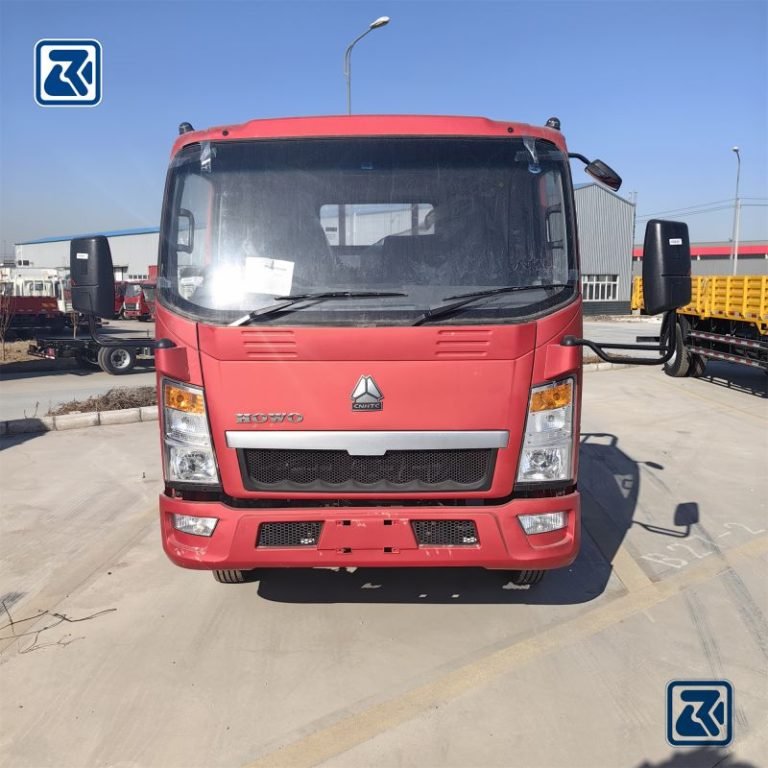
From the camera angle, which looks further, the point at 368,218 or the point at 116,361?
the point at 116,361

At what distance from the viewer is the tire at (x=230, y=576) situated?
4.27m

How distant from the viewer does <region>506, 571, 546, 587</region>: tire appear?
416 centimetres

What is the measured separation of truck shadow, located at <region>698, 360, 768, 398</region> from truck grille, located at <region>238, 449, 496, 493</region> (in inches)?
398

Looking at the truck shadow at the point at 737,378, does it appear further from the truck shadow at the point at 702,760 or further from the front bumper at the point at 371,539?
the truck shadow at the point at 702,760

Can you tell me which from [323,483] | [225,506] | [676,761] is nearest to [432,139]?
[323,483]

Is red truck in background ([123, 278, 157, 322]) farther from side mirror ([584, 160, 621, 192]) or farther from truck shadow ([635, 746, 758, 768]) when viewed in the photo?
truck shadow ([635, 746, 758, 768])

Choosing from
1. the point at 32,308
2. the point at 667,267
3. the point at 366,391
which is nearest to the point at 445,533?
the point at 366,391

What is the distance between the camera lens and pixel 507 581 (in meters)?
4.46

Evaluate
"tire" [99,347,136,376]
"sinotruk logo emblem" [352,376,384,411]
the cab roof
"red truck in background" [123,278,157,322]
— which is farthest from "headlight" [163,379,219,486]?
"red truck in background" [123,278,157,322]

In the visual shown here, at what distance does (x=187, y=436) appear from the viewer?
3.41 metres

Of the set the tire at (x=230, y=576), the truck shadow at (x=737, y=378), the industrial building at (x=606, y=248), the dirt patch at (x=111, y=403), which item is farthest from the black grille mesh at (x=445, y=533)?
the industrial building at (x=606, y=248)

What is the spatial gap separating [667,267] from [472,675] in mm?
2226
